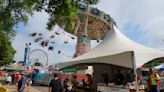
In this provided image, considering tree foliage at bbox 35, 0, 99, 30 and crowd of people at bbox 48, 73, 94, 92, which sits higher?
tree foliage at bbox 35, 0, 99, 30

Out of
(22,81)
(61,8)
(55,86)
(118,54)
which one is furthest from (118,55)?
(22,81)

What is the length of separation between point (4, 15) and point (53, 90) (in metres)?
4.53

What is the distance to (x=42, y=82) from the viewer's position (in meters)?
45.7

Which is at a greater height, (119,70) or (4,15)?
(4,15)

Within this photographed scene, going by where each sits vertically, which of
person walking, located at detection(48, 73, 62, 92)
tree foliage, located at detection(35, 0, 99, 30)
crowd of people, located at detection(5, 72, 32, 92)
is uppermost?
tree foliage, located at detection(35, 0, 99, 30)

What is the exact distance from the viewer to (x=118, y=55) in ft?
42.5

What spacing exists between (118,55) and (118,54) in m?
0.04

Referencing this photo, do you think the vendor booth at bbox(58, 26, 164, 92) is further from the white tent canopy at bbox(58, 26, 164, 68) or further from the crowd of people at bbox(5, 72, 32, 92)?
the crowd of people at bbox(5, 72, 32, 92)

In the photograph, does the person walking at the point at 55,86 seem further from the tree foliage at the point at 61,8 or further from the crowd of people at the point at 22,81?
the crowd of people at the point at 22,81

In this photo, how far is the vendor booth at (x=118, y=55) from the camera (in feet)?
40.7

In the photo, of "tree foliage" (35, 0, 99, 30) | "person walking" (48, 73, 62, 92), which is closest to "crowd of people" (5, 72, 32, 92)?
"person walking" (48, 73, 62, 92)

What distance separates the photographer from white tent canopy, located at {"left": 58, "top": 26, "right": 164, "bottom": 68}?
1247cm

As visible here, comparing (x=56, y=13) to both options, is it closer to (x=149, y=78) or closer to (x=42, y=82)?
(x=149, y=78)

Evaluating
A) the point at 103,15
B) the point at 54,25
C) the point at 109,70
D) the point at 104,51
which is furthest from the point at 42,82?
the point at 54,25
